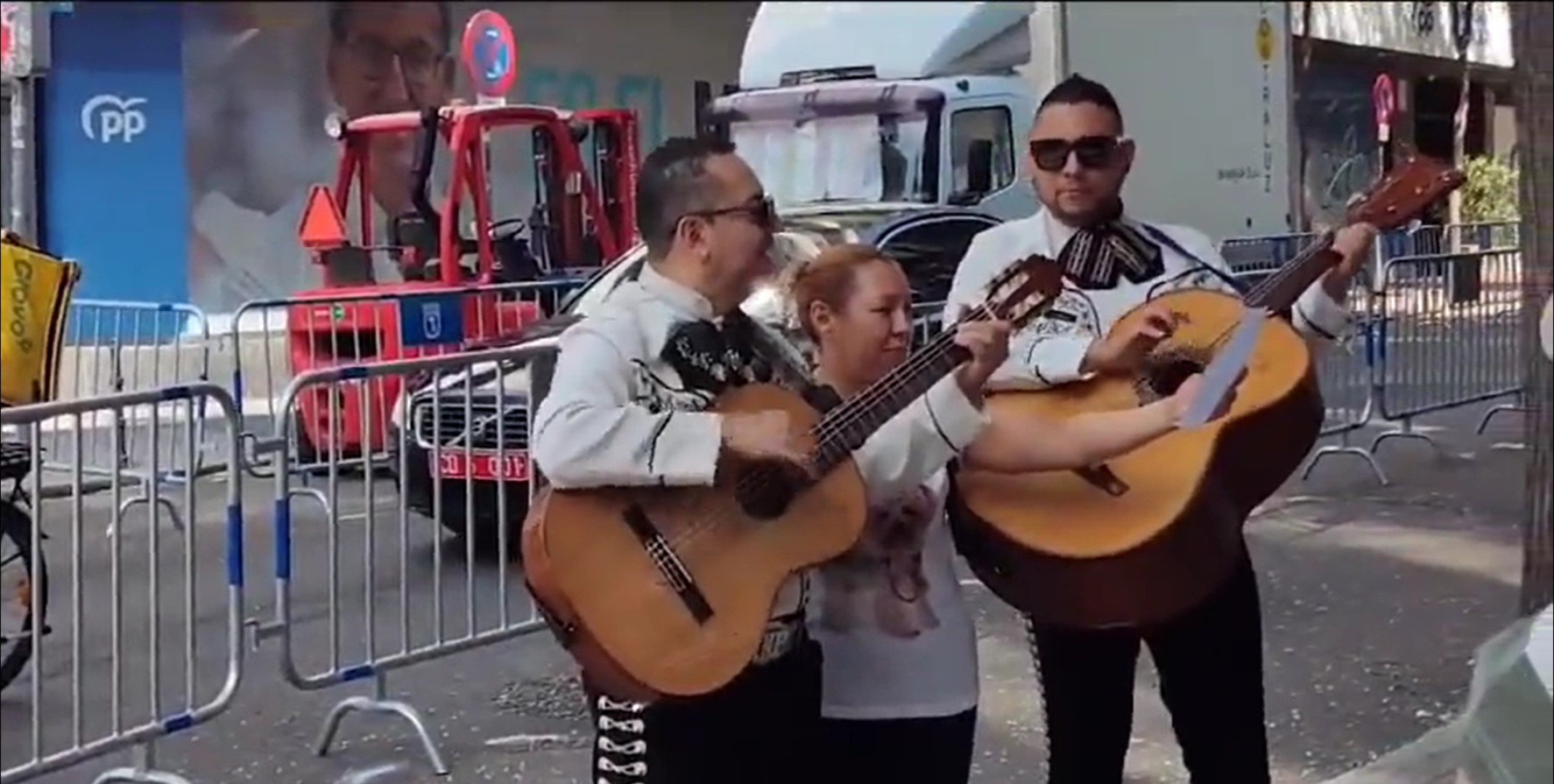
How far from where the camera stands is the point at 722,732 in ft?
10.8

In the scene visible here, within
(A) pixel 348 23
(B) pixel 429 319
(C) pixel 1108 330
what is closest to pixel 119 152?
(A) pixel 348 23

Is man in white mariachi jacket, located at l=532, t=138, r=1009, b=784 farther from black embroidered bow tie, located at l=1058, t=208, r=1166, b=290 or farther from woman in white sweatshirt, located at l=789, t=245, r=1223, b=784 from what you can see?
black embroidered bow tie, located at l=1058, t=208, r=1166, b=290

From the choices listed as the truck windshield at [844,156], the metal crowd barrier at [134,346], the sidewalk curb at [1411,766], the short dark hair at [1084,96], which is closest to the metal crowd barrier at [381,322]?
the metal crowd barrier at [134,346]

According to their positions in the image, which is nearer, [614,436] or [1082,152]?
[614,436]

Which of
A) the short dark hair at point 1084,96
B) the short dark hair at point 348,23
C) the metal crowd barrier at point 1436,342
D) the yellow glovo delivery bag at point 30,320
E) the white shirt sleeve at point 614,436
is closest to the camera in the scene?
the white shirt sleeve at point 614,436

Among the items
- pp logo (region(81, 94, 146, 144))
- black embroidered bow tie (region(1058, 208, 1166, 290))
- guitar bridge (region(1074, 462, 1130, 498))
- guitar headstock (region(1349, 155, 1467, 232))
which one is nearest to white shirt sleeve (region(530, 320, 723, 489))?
guitar bridge (region(1074, 462, 1130, 498))

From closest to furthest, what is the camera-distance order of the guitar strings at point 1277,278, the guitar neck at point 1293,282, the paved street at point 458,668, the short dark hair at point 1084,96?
the guitar strings at point 1277,278 < the guitar neck at point 1293,282 < the short dark hair at point 1084,96 < the paved street at point 458,668

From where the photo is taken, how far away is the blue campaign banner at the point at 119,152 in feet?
48.7

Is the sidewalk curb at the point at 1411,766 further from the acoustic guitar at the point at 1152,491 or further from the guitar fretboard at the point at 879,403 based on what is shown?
the guitar fretboard at the point at 879,403

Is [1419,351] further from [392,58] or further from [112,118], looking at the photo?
[112,118]

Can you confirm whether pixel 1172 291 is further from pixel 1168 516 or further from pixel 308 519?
pixel 308 519

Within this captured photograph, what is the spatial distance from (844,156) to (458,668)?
21.4ft

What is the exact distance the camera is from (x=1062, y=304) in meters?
3.82

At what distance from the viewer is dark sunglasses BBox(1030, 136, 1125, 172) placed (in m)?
3.84
